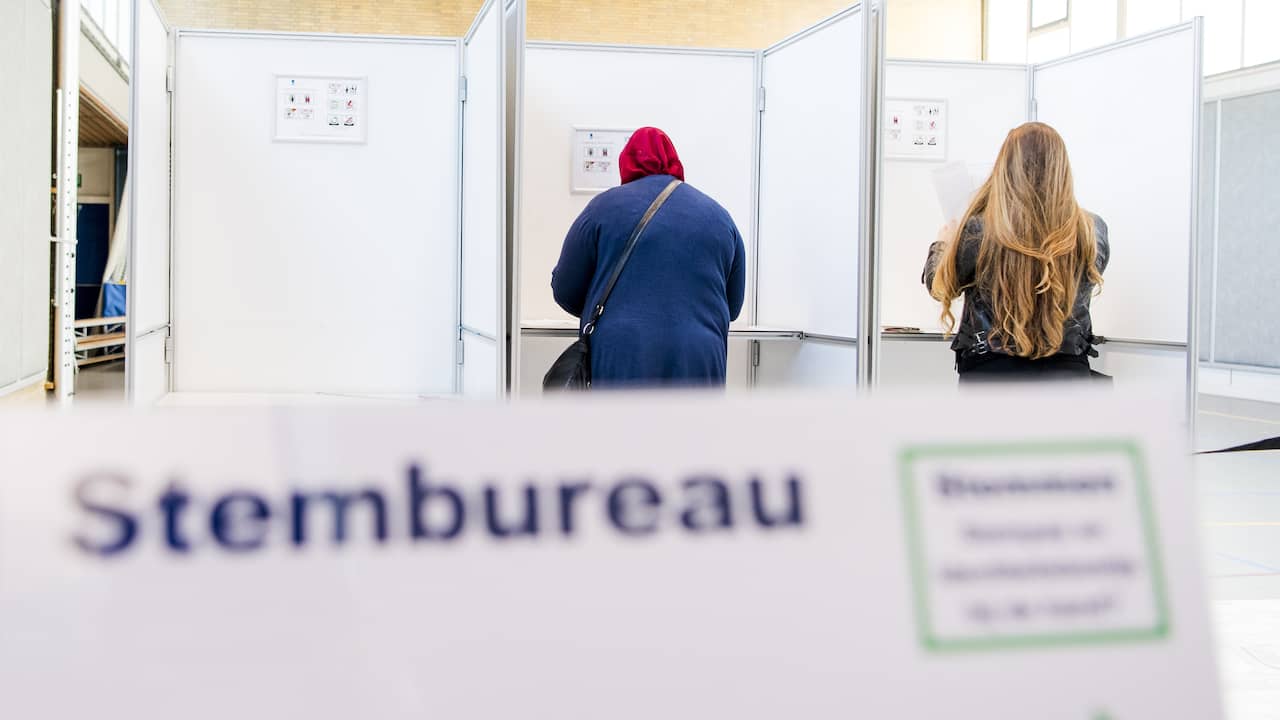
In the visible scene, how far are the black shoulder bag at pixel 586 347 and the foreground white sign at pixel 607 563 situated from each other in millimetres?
1999

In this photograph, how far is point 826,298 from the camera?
3129 millimetres

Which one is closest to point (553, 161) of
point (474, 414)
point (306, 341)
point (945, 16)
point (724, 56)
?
point (724, 56)

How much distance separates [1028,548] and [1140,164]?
11.4 feet

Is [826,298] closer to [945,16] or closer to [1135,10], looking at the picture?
[1135,10]

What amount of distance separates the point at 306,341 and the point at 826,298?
5.38ft

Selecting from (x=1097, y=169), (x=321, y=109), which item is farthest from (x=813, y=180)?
(x=321, y=109)

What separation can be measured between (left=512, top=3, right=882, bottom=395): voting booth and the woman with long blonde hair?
0.63 metres

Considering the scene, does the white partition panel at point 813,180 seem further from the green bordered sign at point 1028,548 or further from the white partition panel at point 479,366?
the green bordered sign at point 1028,548

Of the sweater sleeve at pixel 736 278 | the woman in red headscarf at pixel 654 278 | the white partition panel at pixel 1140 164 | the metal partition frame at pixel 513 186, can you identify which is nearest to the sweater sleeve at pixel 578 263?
the woman in red headscarf at pixel 654 278

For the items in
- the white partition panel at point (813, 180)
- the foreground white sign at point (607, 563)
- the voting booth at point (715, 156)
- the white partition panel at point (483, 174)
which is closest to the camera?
the foreground white sign at point (607, 563)

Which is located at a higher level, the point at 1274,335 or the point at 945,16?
the point at 945,16

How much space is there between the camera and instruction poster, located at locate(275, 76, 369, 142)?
126 inches

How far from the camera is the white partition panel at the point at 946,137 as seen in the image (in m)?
3.84

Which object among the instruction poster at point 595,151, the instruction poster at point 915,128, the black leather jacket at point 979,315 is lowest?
the black leather jacket at point 979,315
